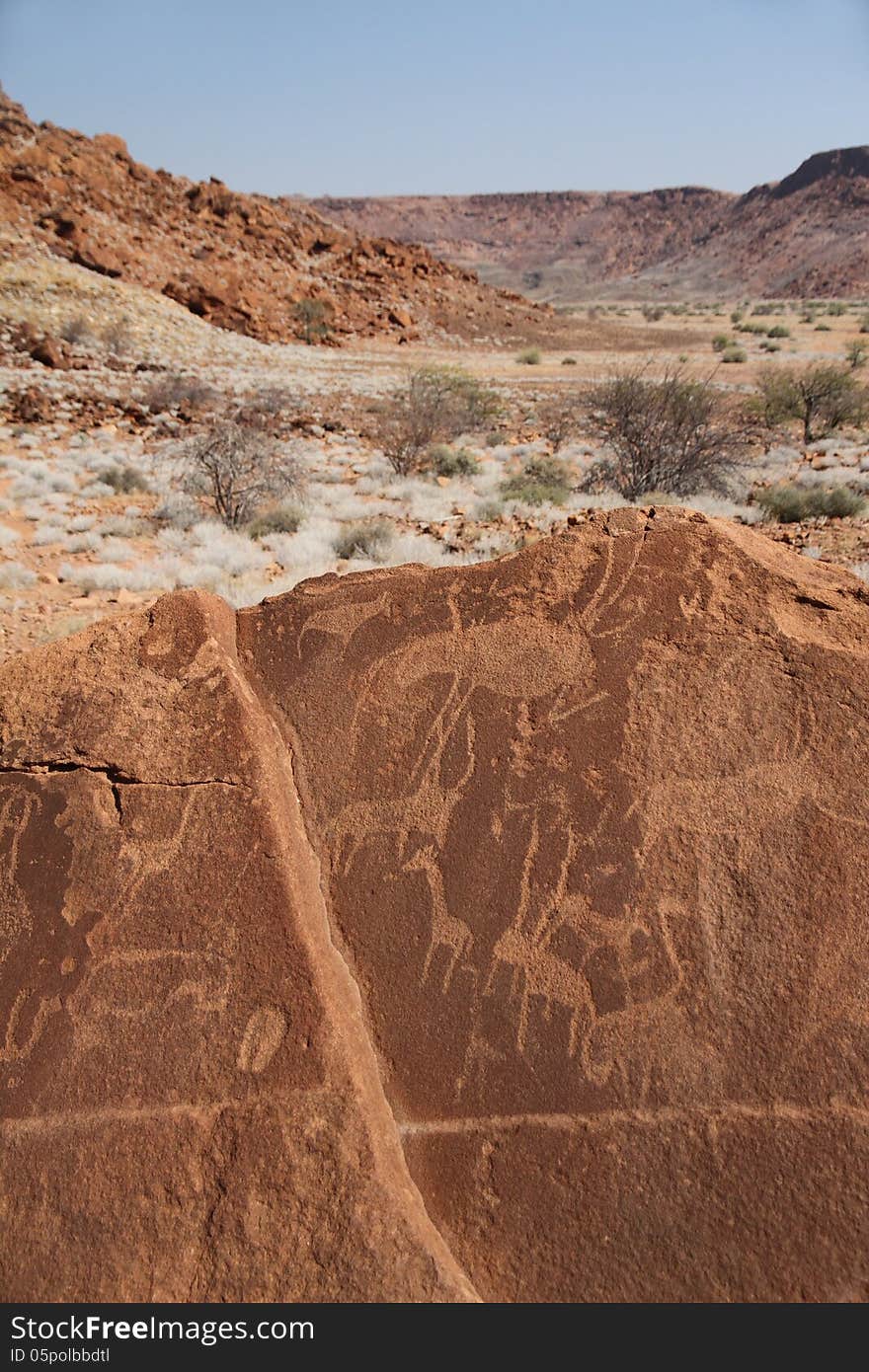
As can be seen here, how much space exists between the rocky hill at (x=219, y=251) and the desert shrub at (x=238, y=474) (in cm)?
1801

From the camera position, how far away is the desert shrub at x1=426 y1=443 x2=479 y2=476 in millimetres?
12633

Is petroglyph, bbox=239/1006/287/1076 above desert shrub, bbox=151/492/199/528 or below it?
below

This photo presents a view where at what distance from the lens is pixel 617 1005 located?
222cm

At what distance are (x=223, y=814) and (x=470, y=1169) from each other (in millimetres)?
1265

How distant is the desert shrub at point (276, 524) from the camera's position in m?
9.73

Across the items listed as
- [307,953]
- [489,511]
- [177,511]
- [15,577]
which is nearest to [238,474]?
[177,511]

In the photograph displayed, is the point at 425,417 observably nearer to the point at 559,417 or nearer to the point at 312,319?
the point at 559,417

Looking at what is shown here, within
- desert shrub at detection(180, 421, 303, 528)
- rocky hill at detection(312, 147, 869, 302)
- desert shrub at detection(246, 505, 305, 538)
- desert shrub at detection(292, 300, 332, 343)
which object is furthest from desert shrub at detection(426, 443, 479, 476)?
rocky hill at detection(312, 147, 869, 302)

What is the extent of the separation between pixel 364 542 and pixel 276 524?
1.57 m

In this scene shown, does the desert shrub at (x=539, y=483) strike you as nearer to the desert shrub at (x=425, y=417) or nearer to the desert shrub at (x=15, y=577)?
the desert shrub at (x=425, y=417)

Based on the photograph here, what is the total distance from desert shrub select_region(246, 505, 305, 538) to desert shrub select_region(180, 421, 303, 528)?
0.40 m

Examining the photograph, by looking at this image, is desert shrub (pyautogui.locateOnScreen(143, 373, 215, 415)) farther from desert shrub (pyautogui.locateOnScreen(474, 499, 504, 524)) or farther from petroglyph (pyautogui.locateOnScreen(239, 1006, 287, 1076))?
petroglyph (pyautogui.locateOnScreen(239, 1006, 287, 1076))

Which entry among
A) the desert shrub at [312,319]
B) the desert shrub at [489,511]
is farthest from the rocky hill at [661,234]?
the desert shrub at [489,511]

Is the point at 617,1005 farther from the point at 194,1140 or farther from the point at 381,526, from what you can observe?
the point at 381,526
